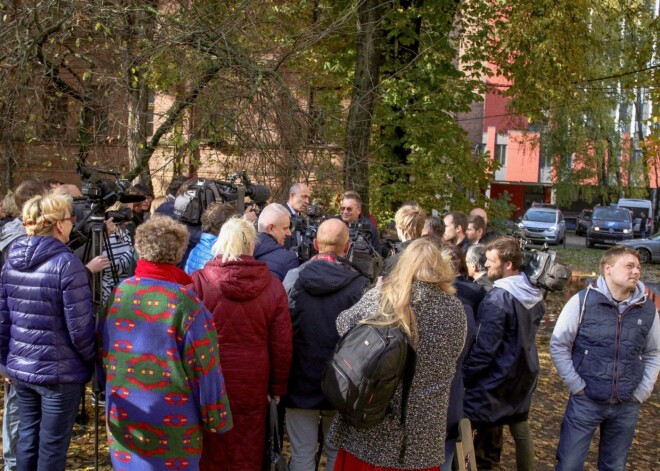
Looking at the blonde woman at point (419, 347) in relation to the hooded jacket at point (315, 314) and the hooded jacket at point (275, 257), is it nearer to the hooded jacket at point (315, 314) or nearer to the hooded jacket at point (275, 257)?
the hooded jacket at point (315, 314)

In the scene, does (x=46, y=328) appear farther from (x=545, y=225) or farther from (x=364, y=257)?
(x=545, y=225)

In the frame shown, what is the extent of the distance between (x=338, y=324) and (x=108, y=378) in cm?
122

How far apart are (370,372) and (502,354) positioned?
5.81 ft

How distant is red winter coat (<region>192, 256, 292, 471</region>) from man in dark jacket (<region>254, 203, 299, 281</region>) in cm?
77

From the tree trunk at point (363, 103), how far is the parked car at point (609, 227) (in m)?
22.6

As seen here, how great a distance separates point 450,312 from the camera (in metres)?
3.56

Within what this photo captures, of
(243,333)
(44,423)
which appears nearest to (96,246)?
(44,423)

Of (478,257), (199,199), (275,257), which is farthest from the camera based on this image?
(199,199)

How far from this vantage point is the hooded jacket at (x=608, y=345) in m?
4.56

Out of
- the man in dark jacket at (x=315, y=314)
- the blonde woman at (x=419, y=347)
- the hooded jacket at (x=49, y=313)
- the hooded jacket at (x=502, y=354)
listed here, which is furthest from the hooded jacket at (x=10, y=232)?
the hooded jacket at (x=502, y=354)

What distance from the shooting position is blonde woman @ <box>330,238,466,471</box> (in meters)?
3.47

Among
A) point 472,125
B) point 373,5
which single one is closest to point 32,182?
point 373,5

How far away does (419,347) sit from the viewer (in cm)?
350

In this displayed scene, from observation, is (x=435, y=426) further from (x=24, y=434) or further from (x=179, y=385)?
(x=24, y=434)
